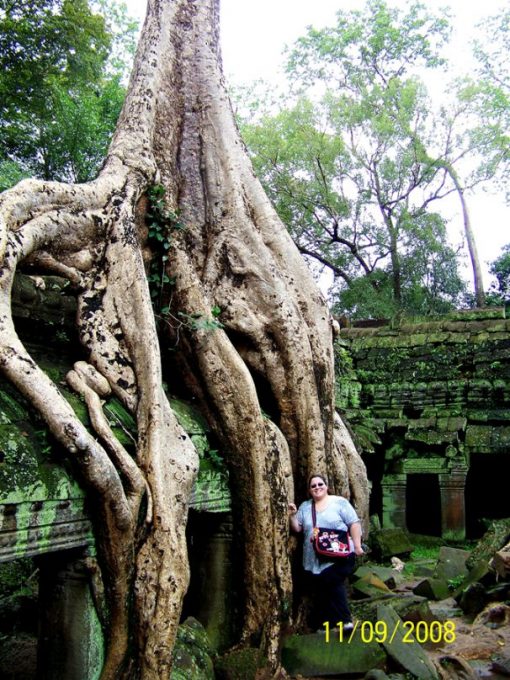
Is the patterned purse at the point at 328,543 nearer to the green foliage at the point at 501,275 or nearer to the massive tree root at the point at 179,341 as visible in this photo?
the massive tree root at the point at 179,341

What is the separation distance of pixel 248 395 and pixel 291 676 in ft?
5.45

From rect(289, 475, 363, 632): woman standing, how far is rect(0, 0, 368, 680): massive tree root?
0.57 ft

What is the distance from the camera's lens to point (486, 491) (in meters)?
9.85

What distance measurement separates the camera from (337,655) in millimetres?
3613

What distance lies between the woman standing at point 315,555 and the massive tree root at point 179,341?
0.17 metres

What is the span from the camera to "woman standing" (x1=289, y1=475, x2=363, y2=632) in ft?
13.0

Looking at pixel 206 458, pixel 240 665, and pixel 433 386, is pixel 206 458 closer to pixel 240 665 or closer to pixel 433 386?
pixel 240 665

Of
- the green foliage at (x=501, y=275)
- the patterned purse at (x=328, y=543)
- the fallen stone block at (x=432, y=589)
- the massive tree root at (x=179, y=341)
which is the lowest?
the fallen stone block at (x=432, y=589)

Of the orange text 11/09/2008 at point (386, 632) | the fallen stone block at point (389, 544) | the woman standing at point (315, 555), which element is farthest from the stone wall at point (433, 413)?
the woman standing at point (315, 555)

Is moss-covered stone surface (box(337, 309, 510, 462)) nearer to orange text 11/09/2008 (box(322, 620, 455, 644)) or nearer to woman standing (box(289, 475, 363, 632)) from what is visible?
orange text 11/09/2008 (box(322, 620, 455, 644))

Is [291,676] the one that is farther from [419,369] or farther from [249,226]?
[419,369]

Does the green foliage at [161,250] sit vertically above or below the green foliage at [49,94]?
below

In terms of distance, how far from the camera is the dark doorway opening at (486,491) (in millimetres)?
9586

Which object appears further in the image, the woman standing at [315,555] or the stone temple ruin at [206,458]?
the woman standing at [315,555]
